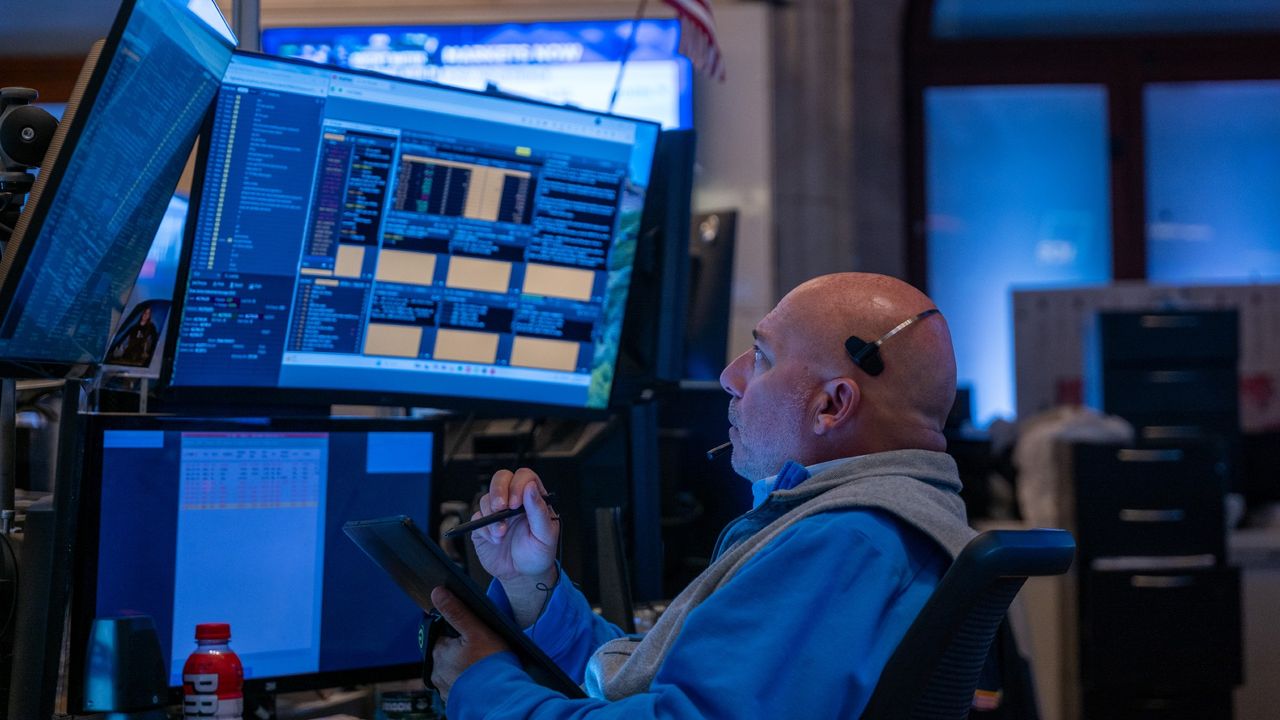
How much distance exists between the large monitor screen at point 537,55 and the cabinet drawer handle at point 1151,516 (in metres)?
2.00

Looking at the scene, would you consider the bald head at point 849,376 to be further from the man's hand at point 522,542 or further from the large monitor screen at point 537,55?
the large monitor screen at point 537,55

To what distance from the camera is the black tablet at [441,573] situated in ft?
4.09

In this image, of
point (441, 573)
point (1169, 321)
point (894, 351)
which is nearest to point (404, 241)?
point (441, 573)

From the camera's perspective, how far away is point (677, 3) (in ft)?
10.6


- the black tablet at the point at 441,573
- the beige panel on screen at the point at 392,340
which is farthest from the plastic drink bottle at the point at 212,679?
the beige panel on screen at the point at 392,340

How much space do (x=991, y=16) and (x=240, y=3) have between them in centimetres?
487

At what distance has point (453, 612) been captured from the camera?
1290 mm

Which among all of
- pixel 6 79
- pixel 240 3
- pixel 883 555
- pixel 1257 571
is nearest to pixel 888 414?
pixel 883 555

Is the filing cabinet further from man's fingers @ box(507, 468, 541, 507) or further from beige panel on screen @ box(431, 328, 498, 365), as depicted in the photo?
man's fingers @ box(507, 468, 541, 507)

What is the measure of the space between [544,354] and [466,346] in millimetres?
116

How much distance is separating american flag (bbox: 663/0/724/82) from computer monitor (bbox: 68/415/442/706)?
5.71 ft

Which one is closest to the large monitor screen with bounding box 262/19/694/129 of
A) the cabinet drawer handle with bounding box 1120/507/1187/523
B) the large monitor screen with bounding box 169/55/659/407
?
the cabinet drawer handle with bounding box 1120/507/1187/523

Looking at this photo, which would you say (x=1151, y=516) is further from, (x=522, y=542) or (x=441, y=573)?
(x=441, y=573)

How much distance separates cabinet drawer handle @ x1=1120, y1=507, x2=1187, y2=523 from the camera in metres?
4.05
